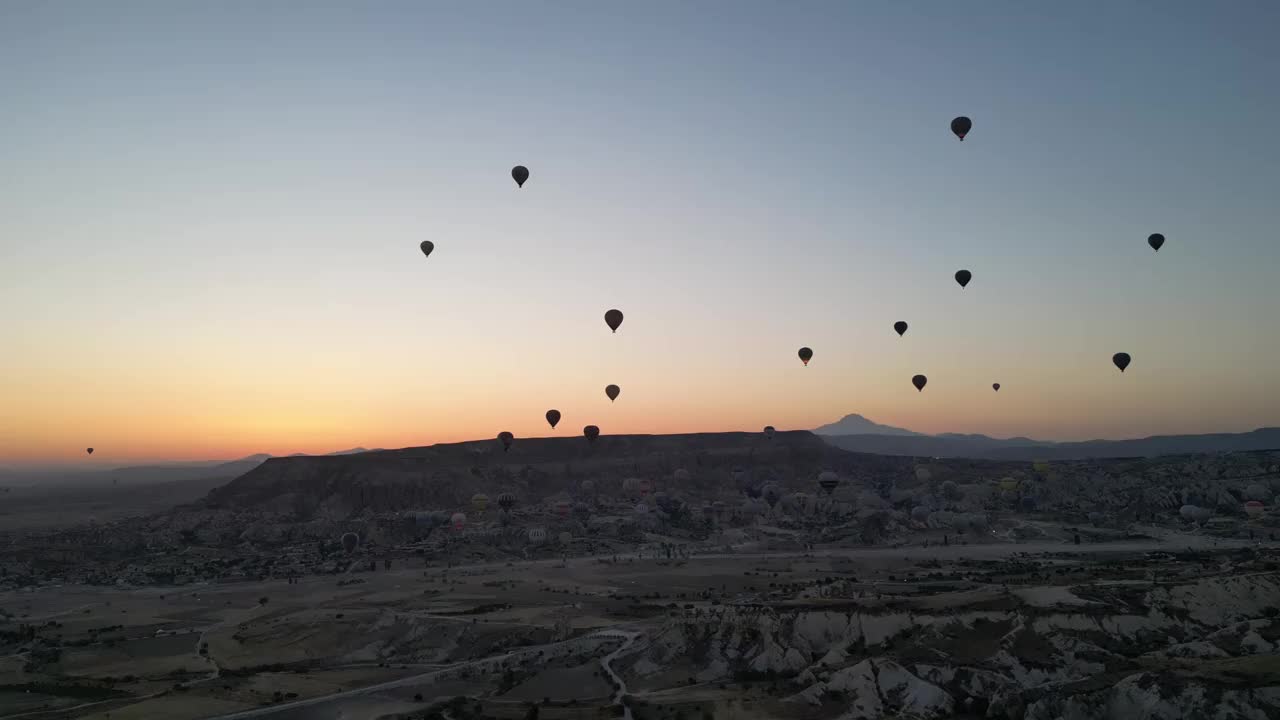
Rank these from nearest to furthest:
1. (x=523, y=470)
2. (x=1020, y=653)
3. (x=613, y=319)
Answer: (x=1020, y=653) < (x=613, y=319) < (x=523, y=470)

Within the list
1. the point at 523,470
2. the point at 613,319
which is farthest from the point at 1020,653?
the point at 523,470

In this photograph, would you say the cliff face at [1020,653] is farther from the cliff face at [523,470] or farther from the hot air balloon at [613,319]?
the cliff face at [523,470]

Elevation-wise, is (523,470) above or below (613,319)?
below

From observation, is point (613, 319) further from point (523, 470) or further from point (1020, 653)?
point (523, 470)

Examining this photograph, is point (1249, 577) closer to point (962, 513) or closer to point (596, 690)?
point (596, 690)

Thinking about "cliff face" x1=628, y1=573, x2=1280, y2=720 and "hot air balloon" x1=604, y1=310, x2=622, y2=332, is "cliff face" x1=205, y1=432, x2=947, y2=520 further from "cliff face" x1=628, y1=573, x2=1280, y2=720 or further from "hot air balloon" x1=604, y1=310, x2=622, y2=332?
"cliff face" x1=628, y1=573, x2=1280, y2=720

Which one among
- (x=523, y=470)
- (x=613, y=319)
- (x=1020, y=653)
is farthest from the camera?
(x=523, y=470)

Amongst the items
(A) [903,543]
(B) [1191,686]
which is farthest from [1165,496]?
(B) [1191,686]

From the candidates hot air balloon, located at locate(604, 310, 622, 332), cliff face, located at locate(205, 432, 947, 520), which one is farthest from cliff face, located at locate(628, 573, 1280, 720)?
cliff face, located at locate(205, 432, 947, 520)
